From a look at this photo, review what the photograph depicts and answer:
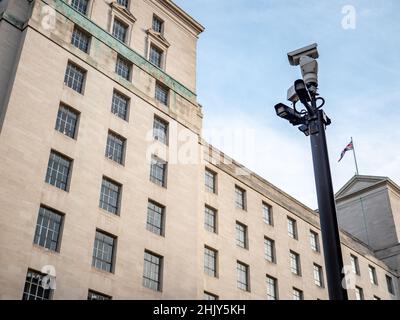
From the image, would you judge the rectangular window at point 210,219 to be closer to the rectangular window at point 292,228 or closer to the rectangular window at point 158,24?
the rectangular window at point 292,228

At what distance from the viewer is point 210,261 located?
35.1 m

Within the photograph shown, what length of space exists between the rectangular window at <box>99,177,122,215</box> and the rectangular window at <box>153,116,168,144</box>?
18.4 feet

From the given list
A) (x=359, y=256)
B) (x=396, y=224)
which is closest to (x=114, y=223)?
(x=359, y=256)

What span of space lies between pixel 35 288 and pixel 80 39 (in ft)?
53.7

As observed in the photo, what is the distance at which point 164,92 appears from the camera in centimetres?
3744

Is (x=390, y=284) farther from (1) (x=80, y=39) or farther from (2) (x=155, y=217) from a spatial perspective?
(1) (x=80, y=39)

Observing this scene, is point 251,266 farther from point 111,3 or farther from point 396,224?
point 396,224

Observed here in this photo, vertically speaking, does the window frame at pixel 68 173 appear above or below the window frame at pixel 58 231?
above

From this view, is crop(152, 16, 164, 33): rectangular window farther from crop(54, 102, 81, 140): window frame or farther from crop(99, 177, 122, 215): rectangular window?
crop(99, 177, 122, 215): rectangular window

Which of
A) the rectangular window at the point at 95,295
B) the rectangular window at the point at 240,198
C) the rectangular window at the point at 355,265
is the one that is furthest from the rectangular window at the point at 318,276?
the rectangular window at the point at 95,295

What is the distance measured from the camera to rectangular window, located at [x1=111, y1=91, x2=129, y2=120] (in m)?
32.6

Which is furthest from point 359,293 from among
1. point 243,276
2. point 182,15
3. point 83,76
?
point 83,76

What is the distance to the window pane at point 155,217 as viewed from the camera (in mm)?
30859

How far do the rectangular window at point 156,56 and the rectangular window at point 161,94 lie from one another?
2.25m
